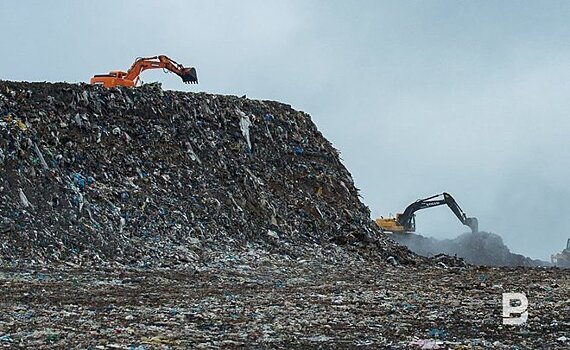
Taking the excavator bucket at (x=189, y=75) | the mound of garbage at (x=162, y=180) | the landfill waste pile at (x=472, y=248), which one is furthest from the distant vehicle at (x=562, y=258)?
the excavator bucket at (x=189, y=75)

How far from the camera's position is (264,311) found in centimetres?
808

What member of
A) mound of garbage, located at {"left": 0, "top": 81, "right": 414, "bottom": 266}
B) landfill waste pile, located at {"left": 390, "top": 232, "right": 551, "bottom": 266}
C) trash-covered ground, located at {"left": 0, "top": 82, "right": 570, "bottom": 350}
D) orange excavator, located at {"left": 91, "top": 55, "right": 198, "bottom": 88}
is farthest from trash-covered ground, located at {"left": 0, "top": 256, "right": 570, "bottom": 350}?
landfill waste pile, located at {"left": 390, "top": 232, "right": 551, "bottom": 266}

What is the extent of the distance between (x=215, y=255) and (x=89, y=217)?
277cm

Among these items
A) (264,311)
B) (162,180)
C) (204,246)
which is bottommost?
(264,311)

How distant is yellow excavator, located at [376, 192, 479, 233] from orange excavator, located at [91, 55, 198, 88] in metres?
12.7

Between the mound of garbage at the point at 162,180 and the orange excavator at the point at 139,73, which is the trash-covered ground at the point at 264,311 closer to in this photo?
the mound of garbage at the point at 162,180

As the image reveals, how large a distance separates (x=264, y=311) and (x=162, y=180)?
9.78 m

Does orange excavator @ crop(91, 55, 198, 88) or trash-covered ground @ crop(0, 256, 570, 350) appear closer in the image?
trash-covered ground @ crop(0, 256, 570, 350)

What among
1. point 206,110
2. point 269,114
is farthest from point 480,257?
point 206,110

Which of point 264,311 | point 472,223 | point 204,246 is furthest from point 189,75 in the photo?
point 472,223

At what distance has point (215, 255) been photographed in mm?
15062

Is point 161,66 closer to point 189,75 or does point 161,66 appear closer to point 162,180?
point 189,75

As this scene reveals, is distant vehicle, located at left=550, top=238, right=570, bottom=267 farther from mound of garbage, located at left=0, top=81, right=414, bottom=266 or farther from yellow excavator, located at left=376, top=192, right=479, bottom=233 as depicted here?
mound of garbage, located at left=0, top=81, right=414, bottom=266

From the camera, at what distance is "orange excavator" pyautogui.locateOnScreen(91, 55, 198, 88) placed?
21.6 metres
